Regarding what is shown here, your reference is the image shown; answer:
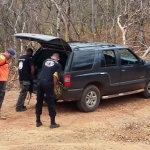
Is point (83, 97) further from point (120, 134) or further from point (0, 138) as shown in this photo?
point (0, 138)

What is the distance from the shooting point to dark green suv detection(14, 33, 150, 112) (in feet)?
27.4

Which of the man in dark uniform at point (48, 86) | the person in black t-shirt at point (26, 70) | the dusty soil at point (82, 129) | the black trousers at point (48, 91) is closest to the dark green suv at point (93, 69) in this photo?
the person in black t-shirt at point (26, 70)

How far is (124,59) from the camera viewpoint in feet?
31.6

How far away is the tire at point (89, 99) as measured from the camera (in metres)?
Answer: 8.69

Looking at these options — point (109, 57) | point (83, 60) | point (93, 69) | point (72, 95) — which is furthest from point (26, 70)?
point (109, 57)

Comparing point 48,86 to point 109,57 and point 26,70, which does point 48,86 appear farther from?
point 109,57

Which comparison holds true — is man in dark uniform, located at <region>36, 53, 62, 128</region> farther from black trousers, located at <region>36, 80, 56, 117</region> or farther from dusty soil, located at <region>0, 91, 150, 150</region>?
dusty soil, located at <region>0, 91, 150, 150</region>

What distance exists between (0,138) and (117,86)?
378cm

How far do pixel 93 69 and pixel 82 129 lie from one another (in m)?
1.88

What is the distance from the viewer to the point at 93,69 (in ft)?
28.7

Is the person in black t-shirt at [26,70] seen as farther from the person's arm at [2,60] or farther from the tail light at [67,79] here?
the tail light at [67,79]

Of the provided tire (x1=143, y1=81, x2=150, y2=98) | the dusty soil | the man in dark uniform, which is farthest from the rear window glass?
tire (x1=143, y1=81, x2=150, y2=98)

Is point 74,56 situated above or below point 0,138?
above

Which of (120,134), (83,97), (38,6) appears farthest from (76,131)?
(38,6)
